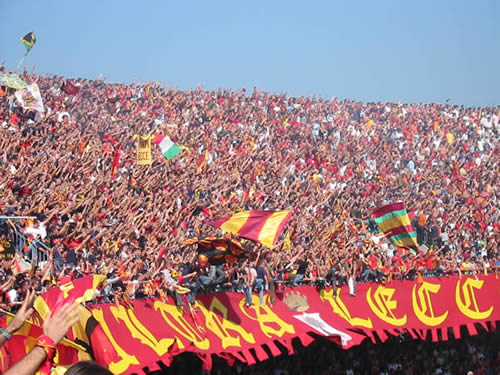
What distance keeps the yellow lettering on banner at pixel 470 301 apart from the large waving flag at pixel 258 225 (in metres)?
8.53

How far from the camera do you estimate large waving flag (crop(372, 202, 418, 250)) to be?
21.1 meters

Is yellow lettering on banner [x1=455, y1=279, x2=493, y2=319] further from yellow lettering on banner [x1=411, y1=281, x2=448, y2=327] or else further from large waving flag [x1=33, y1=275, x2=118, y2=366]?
large waving flag [x1=33, y1=275, x2=118, y2=366]

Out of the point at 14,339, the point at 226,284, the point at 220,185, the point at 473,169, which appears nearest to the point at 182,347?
the point at 226,284

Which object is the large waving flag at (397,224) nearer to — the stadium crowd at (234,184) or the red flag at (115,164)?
the stadium crowd at (234,184)

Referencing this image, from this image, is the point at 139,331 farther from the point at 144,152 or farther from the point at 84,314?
the point at 144,152

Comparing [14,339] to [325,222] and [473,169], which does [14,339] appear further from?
[473,169]

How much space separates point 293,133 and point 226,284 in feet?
63.5

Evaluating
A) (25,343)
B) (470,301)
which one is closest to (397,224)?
(470,301)

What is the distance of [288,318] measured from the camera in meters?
17.4

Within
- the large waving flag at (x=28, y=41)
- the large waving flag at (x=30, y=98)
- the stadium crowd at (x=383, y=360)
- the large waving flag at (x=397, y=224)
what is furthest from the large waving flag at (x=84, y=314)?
the large waving flag at (x=28, y=41)

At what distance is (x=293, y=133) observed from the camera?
115 feet

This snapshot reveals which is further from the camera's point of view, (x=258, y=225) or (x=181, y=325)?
(x=258, y=225)

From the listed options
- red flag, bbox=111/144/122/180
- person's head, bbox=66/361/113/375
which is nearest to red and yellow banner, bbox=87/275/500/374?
red flag, bbox=111/144/122/180

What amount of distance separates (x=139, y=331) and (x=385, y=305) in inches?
317
